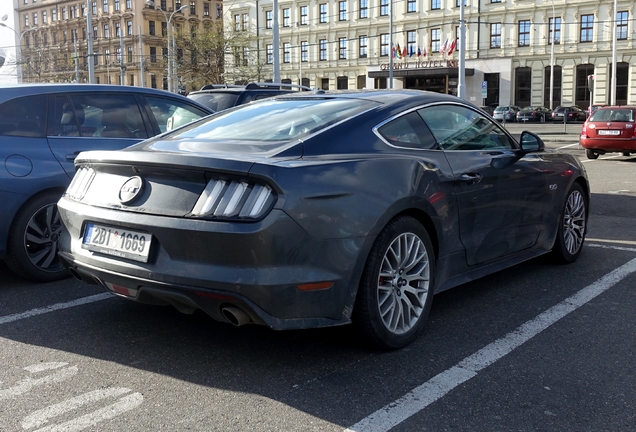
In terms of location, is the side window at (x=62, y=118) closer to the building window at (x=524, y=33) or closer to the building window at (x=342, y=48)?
the building window at (x=524, y=33)

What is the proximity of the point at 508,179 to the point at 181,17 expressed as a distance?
3517 inches

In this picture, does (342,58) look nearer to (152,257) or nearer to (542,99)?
(542,99)

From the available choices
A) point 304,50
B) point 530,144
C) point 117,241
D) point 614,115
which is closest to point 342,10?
point 304,50

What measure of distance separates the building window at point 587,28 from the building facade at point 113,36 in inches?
1798

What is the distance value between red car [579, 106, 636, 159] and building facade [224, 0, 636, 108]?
106 feet

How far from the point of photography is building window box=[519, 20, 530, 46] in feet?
187

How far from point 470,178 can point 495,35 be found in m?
57.6

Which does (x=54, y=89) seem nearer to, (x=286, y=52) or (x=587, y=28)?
(x=587, y=28)

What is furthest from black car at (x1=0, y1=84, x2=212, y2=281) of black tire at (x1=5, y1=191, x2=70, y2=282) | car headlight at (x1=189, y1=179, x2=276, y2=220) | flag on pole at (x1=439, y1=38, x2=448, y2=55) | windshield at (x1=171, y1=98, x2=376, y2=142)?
flag on pole at (x1=439, y1=38, x2=448, y2=55)

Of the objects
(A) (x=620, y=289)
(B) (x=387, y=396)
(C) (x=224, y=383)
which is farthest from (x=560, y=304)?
(C) (x=224, y=383)

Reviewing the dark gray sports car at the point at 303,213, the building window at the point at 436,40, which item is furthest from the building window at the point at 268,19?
the dark gray sports car at the point at 303,213

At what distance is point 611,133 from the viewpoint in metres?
18.1

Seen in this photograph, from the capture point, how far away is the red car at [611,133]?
17891 mm

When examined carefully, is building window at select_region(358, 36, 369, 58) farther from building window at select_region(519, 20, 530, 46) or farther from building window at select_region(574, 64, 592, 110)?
building window at select_region(574, 64, 592, 110)
